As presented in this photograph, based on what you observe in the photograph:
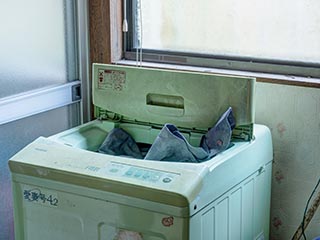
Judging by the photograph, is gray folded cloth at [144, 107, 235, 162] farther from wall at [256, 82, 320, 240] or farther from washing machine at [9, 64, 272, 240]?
wall at [256, 82, 320, 240]

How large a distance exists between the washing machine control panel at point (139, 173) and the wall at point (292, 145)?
2.06 feet

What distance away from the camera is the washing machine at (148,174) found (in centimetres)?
138

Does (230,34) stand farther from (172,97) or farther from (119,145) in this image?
(119,145)

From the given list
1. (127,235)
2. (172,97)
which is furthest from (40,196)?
(172,97)

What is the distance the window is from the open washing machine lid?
0.33 m

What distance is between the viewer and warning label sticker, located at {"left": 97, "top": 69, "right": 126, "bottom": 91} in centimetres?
179

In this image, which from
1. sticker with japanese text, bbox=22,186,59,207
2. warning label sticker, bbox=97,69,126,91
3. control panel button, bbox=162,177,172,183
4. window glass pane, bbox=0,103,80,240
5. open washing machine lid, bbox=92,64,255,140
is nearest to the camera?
control panel button, bbox=162,177,172,183

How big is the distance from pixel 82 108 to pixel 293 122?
80 centimetres

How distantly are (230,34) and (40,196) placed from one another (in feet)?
2.87

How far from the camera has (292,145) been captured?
188cm

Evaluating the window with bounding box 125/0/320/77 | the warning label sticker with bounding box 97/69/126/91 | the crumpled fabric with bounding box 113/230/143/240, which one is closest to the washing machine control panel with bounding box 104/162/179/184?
the crumpled fabric with bounding box 113/230/143/240

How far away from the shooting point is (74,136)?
1.75m

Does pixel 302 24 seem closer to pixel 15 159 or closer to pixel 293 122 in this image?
pixel 293 122

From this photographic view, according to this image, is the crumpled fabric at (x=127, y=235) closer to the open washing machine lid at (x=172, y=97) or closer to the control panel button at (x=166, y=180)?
the control panel button at (x=166, y=180)
